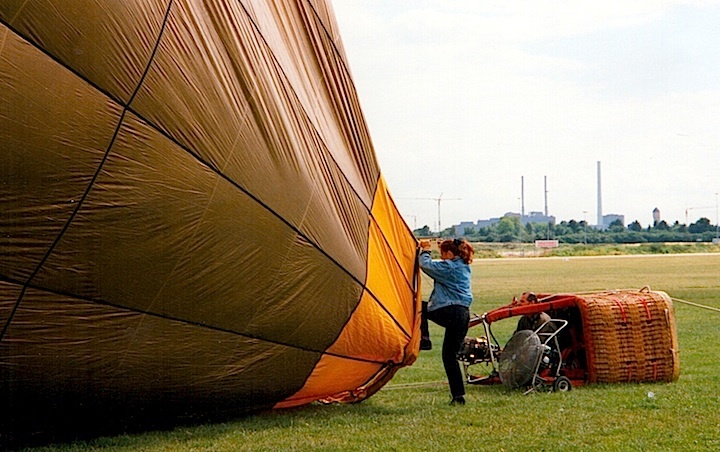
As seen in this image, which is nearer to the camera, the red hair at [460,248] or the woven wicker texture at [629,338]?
the red hair at [460,248]

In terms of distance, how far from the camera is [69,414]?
20.2 ft

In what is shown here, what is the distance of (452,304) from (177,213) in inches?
102

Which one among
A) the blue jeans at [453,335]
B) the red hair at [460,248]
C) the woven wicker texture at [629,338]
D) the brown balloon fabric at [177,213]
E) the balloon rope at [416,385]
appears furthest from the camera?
the balloon rope at [416,385]

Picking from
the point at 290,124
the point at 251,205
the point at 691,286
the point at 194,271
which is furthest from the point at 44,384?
the point at 691,286

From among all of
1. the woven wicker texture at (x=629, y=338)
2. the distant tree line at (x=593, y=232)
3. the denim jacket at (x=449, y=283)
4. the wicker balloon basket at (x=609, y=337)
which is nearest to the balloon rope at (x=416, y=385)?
the wicker balloon basket at (x=609, y=337)

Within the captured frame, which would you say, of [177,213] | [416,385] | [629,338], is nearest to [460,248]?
[629,338]

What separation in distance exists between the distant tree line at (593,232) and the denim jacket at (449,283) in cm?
9071

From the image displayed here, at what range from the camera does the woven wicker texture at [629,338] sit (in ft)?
27.9

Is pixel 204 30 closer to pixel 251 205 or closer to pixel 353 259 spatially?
pixel 251 205

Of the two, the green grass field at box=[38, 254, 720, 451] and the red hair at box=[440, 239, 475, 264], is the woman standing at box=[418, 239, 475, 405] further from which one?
the green grass field at box=[38, 254, 720, 451]

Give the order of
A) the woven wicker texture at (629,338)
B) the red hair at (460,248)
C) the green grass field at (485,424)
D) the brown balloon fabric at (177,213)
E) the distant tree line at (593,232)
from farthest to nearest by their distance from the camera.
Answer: the distant tree line at (593,232), the woven wicker texture at (629,338), the red hair at (460,248), the green grass field at (485,424), the brown balloon fabric at (177,213)

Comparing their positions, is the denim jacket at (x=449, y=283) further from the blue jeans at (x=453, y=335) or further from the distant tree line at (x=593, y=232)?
the distant tree line at (x=593, y=232)

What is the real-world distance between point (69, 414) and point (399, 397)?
3.04 meters

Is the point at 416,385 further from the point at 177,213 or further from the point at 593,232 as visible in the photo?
the point at 593,232
